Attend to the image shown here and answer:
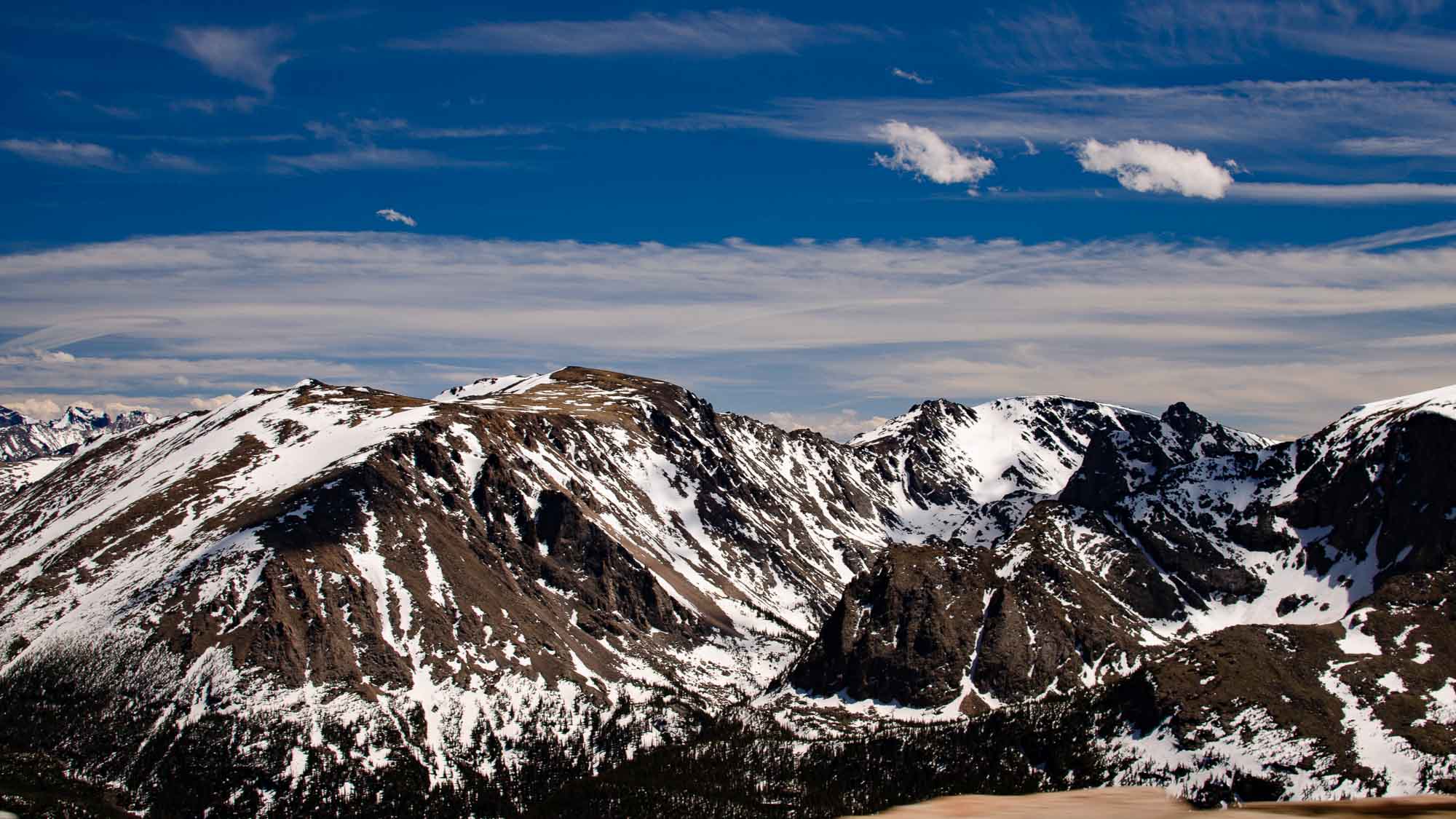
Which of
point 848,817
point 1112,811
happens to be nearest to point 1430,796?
point 1112,811

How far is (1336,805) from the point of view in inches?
1117

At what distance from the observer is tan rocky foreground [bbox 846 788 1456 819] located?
28.0 metres

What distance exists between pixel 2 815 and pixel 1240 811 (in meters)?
31.7

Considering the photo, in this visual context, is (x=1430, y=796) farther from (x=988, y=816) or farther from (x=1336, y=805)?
(x=988, y=816)

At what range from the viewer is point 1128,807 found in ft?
102

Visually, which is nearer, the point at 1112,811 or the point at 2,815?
the point at 2,815

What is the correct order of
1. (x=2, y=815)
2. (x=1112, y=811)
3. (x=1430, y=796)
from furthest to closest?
(x=1430, y=796) < (x=1112, y=811) < (x=2, y=815)

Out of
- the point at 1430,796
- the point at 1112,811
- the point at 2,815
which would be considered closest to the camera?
the point at 2,815

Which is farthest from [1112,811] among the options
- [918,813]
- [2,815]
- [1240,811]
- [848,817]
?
[2,815]

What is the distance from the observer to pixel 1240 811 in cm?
2936

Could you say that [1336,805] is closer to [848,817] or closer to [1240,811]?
[1240,811]

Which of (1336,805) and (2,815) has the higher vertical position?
(1336,805)

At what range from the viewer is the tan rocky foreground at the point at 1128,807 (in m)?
28.0

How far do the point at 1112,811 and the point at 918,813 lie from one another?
523 cm
